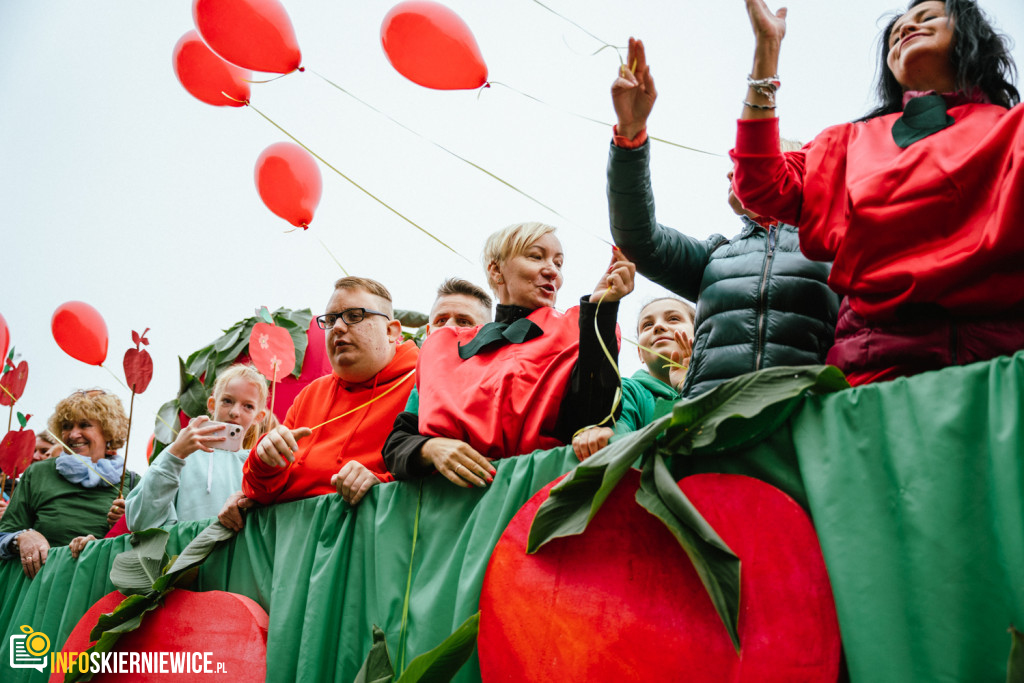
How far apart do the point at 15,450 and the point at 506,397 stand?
3037mm

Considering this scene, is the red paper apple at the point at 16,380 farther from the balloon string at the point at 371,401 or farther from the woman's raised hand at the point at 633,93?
the woman's raised hand at the point at 633,93

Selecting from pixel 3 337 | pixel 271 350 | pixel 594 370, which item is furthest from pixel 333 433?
pixel 3 337

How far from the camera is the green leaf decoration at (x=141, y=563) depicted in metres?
2.72

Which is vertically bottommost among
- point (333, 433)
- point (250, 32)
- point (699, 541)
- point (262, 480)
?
point (699, 541)

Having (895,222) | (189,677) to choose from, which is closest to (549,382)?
(895,222)

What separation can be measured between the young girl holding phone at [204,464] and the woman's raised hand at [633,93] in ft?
5.92

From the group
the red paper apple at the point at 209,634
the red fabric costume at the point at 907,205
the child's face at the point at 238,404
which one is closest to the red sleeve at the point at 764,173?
the red fabric costume at the point at 907,205

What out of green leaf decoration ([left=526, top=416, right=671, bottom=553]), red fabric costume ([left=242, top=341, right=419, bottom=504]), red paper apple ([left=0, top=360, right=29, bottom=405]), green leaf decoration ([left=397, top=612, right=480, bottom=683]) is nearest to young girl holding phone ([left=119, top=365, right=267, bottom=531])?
red fabric costume ([left=242, top=341, right=419, bottom=504])

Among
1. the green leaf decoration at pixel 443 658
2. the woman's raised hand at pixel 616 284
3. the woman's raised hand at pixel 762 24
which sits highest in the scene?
the woman's raised hand at pixel 762 24

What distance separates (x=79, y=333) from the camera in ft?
14.5

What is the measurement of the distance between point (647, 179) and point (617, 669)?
1205 millimetres

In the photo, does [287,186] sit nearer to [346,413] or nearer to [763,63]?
[346,413]

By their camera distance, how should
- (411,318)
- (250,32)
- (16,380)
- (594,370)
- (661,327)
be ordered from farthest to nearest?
(411,318) → (16,380) → (661,327) → (250,32) → (594,370)

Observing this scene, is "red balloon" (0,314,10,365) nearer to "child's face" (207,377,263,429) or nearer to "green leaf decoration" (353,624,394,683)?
"child's face" (207,377,263,429)
